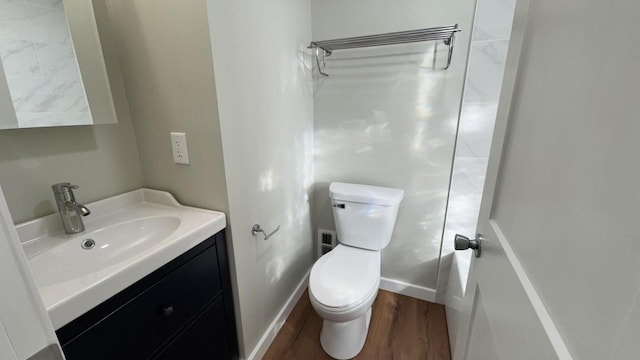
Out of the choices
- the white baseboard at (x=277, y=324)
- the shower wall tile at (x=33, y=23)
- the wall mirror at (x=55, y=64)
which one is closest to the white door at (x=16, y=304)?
the wall mirror at (x=55, y=64)

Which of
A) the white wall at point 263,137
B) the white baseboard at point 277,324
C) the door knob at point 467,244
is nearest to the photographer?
the door knob at point 467,244

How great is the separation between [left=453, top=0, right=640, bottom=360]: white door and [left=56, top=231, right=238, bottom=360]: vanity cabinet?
926mm

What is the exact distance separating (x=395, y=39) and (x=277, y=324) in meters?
1.71

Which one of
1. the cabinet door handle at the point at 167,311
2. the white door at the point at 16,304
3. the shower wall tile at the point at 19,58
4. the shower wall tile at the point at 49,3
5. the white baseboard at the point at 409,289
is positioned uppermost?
the shower wall tile at the point at 49,3

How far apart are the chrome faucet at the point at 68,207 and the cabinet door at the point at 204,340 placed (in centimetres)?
54

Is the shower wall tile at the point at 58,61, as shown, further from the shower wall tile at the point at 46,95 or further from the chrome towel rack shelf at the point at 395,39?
the chrome towel rack shelf at the point at 395,39

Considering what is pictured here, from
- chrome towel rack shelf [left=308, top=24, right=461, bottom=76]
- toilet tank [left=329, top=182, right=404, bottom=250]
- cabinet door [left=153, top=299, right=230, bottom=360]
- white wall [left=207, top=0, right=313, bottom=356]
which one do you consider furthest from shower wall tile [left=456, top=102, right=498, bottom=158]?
cabinet door [left=153, top=299, right=230, bottom=360]

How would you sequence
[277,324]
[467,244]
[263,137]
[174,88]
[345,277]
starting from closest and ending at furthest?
[467,244]
[174,88]
[263,137]
[345,277]
[277,324]

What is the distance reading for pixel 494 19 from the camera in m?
1.25

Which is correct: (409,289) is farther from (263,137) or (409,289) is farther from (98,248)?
(98,248)

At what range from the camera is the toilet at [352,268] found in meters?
1.23

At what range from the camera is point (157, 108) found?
3.47 feet

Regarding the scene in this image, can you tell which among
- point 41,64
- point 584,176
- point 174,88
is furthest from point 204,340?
point 584,176

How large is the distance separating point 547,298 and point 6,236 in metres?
0.74
